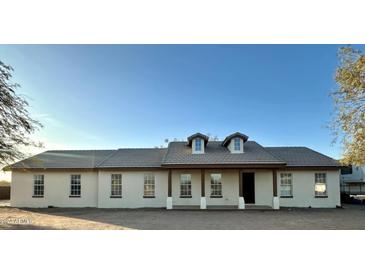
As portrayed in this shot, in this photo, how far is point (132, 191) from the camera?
17625 mm

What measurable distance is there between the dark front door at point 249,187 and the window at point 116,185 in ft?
27.3

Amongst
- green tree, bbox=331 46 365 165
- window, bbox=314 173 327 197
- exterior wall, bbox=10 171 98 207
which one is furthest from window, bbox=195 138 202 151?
green tree, bbox=331 46 365 165

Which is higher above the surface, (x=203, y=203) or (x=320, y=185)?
(x=320, y=185)

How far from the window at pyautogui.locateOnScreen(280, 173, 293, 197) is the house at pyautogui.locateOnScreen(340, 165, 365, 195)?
1262 cm

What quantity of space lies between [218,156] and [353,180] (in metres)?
19.1

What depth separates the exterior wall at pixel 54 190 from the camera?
18.1m

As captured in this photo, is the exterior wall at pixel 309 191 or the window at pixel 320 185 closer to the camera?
the exterior wall at pixel 309 191

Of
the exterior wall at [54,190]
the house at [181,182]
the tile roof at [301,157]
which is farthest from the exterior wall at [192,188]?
the tile roof at [301,157]

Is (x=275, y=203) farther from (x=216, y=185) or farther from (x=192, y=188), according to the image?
(x=192, y=188)

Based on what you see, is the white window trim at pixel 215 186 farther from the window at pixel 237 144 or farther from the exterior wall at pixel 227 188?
the window at pixel 237 144

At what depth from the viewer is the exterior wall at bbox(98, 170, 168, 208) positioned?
57.4ft

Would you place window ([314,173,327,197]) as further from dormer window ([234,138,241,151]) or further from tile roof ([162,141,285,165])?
dormer window ([234,138,241,151])

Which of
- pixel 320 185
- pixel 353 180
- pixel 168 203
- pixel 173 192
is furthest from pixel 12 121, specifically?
pixel 353 180
